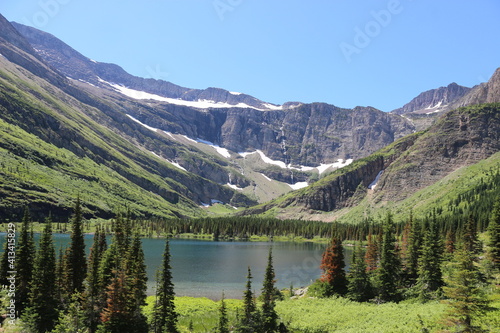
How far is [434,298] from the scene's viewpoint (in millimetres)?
49906

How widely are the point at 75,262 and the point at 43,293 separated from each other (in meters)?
7.69

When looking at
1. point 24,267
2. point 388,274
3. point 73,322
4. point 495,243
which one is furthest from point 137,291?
point 495,243

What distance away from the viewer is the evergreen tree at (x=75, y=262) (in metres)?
51.1

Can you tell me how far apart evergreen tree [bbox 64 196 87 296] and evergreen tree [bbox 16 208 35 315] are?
470 centimetres

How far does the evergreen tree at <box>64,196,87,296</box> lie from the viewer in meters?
51.1

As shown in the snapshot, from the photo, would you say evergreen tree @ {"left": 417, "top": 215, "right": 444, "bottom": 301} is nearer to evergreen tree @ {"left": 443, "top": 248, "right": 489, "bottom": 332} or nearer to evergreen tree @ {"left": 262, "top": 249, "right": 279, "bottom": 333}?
evergreen tree @ {"left": 262, "top": 249, "right": 279, "bottom": 333}

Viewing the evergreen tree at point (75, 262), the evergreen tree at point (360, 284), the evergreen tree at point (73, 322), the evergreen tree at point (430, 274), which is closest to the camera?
the evergreen tree at point (73, 322)

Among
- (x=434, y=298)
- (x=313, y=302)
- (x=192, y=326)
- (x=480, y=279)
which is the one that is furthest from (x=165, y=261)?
(x=480, y=279)

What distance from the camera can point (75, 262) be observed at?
5222 cm

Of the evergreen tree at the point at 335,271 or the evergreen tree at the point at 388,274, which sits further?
the evergreen tree at the point at 335,271

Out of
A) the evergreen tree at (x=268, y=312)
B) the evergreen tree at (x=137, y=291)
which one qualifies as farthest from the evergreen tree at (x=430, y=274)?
the evergreen tree at (x=137, y=291)

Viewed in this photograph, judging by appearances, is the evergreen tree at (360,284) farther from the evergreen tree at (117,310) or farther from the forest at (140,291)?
the evergreen tree at (117,310)

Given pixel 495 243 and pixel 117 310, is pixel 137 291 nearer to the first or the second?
pixel 117 310

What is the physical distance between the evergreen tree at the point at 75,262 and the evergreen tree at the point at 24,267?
4.70 metres
